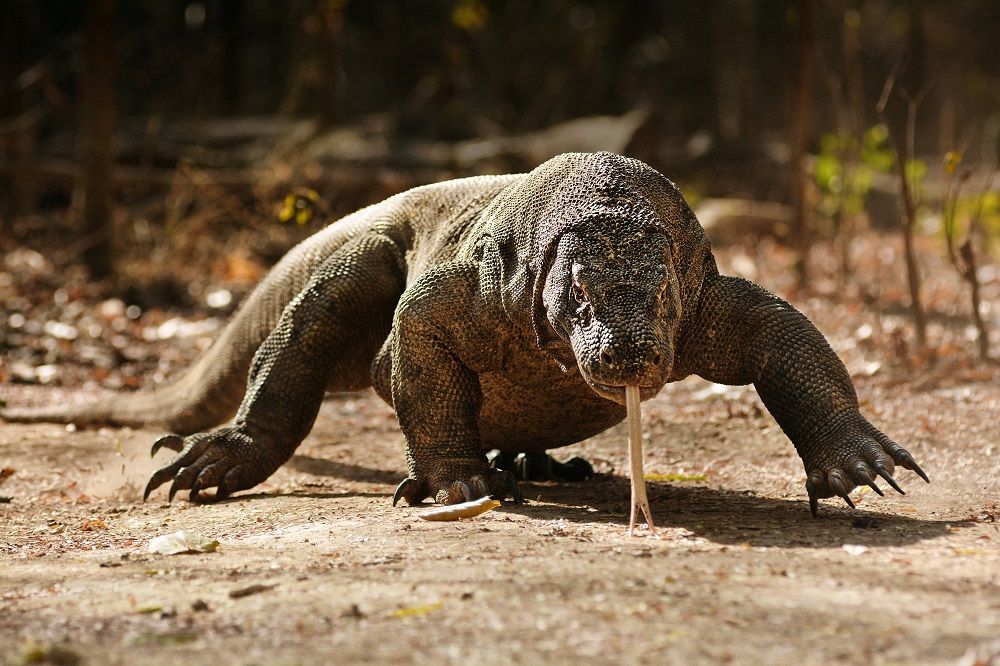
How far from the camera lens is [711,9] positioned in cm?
2120

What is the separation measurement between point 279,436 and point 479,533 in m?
1.61

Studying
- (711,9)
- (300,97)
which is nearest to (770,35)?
(711,9)

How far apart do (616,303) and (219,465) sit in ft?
6.42

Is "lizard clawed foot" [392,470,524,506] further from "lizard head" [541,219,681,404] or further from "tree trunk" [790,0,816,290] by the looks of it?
"tree trunk" [790,0,816,290]

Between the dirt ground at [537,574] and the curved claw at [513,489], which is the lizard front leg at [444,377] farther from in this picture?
the dirt ground at [537,574]

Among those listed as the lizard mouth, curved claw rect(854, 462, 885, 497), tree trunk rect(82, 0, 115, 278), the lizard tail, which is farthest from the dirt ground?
tree trunk rect(82, 0, 115, 278)

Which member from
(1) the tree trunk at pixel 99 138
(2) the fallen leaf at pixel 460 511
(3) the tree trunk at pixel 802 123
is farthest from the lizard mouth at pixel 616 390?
(1) the tree trunk at pixel 99 138

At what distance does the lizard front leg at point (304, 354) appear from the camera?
14.9ft

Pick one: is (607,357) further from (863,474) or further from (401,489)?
(401,489)

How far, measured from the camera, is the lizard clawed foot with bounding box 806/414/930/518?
11.2ft

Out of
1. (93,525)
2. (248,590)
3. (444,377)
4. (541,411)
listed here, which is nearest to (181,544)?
(248,590)

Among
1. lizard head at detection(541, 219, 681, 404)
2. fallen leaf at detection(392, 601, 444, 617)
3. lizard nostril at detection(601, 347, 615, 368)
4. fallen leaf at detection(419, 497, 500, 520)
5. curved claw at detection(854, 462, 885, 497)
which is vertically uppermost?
lizard head at detection(541, 219, 681, 404)

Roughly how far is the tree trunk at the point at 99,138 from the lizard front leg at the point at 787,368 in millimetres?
6622

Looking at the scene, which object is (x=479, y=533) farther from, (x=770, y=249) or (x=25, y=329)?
(x=770, y=249)
